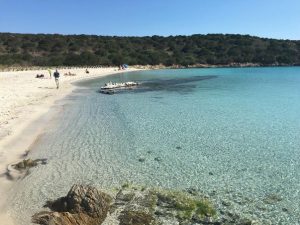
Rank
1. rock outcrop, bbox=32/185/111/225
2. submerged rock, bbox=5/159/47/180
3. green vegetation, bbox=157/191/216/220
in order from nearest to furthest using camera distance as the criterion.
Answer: rock outcrop, bbox=32/185/111/225 < green vegetation, bbox=157/191/216/220 < submerged rock, bbox=5/159/47/180

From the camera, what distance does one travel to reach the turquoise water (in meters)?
9.20

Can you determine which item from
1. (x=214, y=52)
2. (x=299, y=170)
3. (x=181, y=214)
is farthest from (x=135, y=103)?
(x=214, y=52)

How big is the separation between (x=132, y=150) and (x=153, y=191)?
4258mm

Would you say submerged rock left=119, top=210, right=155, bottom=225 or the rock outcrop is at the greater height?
the rock outcrop

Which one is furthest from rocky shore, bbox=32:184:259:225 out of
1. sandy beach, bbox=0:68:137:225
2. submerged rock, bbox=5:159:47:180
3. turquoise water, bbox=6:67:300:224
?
submerged rock, bbox=5:159:47:180

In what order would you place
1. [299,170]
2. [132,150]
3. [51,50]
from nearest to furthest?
1. [299,170]
2. [132,150]
3. [51,50]

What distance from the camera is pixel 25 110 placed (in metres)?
22.1

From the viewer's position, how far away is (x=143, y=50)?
366ft

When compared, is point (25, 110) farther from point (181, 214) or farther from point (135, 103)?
point (181, 214)

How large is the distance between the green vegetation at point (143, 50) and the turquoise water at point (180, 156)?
67.4 m

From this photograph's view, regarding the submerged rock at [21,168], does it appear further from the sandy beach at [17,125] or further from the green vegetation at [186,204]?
the green vegetation at [186,204]

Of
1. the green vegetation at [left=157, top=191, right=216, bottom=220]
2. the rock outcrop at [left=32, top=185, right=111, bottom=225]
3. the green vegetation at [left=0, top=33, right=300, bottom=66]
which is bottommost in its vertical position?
the green vegetation at [left=157, top=191, right=216, bottom=220]

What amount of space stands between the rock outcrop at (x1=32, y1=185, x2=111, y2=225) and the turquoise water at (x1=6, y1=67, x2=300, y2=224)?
2.80 ft

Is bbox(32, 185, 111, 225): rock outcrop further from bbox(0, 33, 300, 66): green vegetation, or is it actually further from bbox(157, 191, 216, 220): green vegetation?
bbox(0, 33, 300, 66): green vegetation
